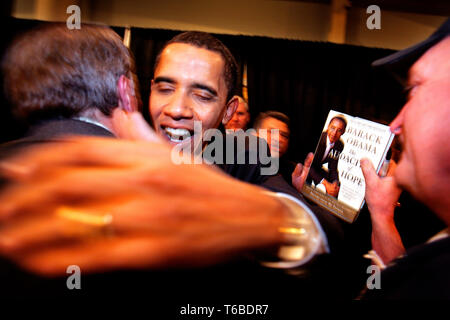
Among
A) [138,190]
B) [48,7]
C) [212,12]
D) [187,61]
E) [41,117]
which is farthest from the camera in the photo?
[212,12]

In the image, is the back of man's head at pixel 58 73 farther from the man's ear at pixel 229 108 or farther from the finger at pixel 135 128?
the man's ear at pixel 229 108

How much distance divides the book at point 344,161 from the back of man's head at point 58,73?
42.1 inches

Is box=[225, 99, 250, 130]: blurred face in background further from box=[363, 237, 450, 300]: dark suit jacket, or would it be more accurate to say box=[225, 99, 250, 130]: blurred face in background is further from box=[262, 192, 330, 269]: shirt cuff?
box=[363, 237, 450, 300]: dark suit jacket

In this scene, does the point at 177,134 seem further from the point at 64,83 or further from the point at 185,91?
the point at 64,83

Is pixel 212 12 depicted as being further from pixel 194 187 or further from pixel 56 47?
pixel 194 187

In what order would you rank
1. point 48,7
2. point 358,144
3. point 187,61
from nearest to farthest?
point 358,144 → point 187,61 → point 48,7

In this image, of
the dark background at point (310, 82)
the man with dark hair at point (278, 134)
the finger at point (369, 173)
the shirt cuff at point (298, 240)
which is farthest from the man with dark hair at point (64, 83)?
the dark background at point (310, 82)

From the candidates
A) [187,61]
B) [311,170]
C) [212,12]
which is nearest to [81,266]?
[187,61]

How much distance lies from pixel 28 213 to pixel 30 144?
0.39 metres

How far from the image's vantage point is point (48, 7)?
14.0 ft

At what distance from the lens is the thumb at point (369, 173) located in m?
1.39

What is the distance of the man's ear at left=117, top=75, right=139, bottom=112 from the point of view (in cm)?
90

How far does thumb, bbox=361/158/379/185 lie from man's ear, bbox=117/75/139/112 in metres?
1.01

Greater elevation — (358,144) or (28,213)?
(358,144)
